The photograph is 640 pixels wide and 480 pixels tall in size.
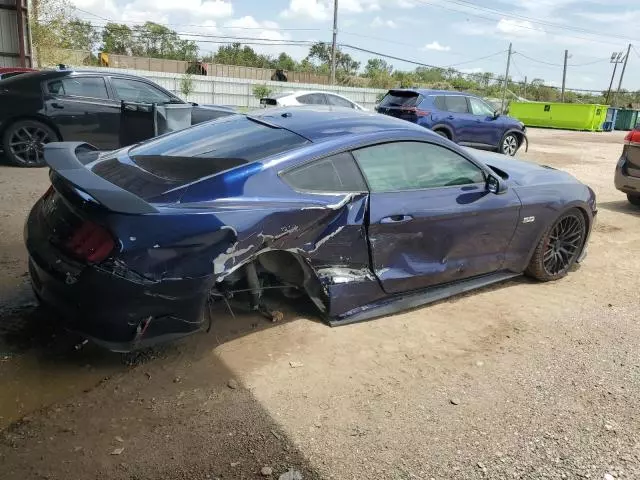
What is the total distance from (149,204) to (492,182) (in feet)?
8.61

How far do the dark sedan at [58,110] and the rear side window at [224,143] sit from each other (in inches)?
187

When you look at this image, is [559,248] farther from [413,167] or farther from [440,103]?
[440,103]

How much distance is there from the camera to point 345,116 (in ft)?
13.2

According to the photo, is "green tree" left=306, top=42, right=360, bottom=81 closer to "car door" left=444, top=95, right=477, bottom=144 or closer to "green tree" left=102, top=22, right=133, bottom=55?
"green tree" left=102, top=22, right=133, bottom=55

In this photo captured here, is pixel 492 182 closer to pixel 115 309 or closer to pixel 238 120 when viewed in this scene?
pixel 238 120

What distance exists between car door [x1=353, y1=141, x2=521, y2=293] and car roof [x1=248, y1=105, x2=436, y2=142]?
185mm

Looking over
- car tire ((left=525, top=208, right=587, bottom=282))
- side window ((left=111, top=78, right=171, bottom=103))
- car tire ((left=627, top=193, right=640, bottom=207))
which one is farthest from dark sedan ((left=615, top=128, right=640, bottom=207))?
side window ((left=111, top=78, right=171, bottom=103))

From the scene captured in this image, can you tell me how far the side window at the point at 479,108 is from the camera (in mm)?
13838

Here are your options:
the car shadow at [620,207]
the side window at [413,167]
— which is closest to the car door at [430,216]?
the side window at [413,167]

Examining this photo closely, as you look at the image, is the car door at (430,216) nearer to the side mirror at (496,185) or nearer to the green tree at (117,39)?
the side mirror at (496,185)

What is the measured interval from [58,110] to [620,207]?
903cm

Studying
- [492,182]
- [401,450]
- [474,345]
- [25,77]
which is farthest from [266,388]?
[25,77]

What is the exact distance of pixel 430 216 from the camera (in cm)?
379

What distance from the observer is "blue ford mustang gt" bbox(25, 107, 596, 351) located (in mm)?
2752
